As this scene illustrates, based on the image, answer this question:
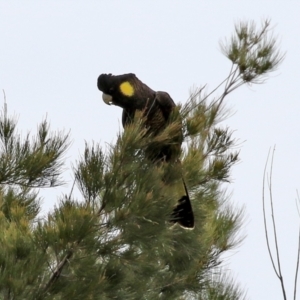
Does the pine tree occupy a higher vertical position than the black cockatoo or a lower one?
lower

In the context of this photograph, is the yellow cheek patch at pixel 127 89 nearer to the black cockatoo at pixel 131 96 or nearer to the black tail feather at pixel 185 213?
the black cockatoo at pixel 131 96

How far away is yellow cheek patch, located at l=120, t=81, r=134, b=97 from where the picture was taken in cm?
379

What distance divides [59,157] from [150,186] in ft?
1.85

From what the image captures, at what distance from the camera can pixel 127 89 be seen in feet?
12.5

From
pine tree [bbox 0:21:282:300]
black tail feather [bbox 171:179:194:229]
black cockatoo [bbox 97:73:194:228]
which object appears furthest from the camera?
black cockatoo [bbox 97:73:194:228]

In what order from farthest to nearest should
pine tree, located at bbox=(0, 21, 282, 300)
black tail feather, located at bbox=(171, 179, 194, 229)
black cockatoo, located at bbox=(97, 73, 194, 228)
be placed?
black cockatoo, located at bbox=(97, 73, 194, 228) < black tail feather, located at bbox=(171, 179, 194, 229) < pine tree, located at bbox=(0, 21, 282, 300)

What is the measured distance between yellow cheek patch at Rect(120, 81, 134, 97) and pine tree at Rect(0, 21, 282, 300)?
597 mm

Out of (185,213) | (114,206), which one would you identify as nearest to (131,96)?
(185,213)

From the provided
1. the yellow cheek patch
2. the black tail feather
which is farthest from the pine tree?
the yellow cheek patch

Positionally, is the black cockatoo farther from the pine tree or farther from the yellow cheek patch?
the pine tree

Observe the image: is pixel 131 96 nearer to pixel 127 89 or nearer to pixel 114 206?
pixel 127 89

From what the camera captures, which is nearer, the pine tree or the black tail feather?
the pine tree

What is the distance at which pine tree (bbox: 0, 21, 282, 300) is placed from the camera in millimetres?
2701

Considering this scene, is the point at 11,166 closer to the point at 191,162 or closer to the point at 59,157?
the point at 59,157
